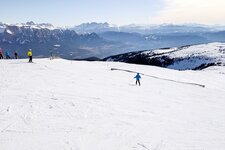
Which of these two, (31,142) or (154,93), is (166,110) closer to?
(154,93)

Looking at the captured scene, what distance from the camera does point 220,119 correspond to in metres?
18.9

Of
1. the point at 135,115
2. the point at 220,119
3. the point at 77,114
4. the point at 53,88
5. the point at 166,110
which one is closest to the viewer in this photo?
the point at 77,114

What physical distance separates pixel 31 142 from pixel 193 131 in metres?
8.50

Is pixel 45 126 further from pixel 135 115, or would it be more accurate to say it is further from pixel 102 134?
pixel 135 115

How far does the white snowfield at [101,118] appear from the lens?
41.5ft

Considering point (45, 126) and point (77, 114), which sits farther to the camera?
point (77, 114)

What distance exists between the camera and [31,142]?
1202 cm

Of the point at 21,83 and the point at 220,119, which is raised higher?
the point at 21,83

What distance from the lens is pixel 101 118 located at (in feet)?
53.2

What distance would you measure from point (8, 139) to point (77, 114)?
4.99m

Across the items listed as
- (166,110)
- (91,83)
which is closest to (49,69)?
(91,83)

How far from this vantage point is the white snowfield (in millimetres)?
12648

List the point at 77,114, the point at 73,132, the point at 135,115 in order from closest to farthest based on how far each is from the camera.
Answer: the point at 73,132
the point at 77,114
the point at 135,115

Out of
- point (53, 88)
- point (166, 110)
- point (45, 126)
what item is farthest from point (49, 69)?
point (45, 126)
